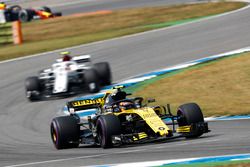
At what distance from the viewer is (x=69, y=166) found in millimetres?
11125

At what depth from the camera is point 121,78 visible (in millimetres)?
23406

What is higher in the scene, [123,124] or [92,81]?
[92,81]

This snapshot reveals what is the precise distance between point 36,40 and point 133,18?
4.86m

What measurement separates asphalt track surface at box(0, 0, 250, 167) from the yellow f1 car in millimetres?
182

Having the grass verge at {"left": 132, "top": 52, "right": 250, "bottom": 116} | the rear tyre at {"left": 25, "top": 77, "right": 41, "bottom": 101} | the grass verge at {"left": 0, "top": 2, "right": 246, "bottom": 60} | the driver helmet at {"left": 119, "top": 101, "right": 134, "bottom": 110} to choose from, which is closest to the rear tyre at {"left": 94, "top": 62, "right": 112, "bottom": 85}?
the grass verge at {"left": 132, "top": 52, "right": 250, "bottom": 116}

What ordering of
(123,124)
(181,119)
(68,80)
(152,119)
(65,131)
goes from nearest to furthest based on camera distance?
(152,119) < (181,119) < (123,124) < (65,131) < (68,80)

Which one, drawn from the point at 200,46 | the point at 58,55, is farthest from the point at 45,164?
the point at 58,55

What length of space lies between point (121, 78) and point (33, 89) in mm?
3051

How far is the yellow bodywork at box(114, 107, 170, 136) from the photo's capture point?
1238 centimetres

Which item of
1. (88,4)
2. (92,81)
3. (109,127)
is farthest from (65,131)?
(88,4)

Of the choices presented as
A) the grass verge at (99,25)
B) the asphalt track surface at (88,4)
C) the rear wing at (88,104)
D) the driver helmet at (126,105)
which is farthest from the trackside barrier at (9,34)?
the driver helmet at (126,105)

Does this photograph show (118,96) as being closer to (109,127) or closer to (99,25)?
(109,127)

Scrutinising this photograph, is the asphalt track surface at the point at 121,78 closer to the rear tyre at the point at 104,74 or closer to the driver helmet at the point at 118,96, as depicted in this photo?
the rear tyre at the point at 104,74

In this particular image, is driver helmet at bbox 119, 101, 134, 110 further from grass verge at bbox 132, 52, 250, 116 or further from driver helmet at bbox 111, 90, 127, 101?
grass verge at bbox 132, 52, 250, 116
